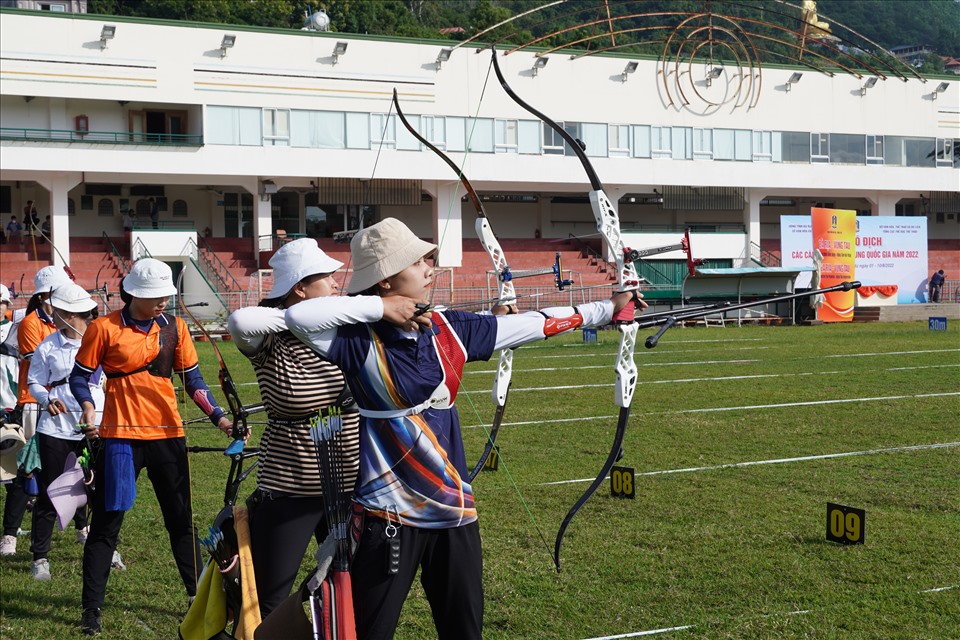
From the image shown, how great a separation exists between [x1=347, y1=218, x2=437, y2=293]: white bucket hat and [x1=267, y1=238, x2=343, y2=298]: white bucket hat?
3.18 ft

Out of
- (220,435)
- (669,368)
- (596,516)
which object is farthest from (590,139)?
(596,516)

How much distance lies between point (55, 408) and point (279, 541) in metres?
2.75

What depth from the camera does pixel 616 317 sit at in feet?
14.0

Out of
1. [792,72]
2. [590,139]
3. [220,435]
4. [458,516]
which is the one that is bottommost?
[220,435]

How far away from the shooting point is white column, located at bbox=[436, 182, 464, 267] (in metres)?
39.7

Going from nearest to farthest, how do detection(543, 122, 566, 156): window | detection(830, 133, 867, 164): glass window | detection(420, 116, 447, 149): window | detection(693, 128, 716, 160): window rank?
detection(420, 116, 447, 149): window
detection(543, 122, 566, 156): window
detection(693, 128, 716, 160): window
detection(830, 133, 867, 164): glass window

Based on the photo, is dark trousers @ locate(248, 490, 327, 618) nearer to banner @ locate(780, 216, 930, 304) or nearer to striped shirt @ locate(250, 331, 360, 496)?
striped shirt @ locate(250, 331, 360, 496)

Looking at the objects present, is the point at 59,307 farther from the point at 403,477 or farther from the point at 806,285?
the point at 806,285

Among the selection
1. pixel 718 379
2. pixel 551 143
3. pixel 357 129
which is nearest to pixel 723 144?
pixel 551 143

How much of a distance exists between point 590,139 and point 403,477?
3956 cm

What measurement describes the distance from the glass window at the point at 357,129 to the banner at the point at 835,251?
1646 cm

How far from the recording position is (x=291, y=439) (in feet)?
14.9

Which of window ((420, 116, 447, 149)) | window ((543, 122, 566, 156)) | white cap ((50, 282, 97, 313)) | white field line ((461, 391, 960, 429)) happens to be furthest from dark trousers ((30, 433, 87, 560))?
window ((543, 122, 566, 156))

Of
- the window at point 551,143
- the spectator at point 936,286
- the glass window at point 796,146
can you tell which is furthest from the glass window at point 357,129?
the spectator at point 936,286
